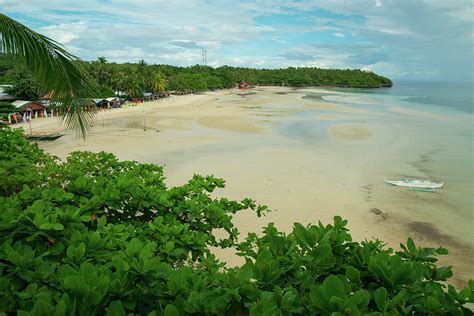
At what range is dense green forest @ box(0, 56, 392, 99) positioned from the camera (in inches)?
554

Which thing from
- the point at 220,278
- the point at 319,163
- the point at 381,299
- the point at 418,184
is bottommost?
the point at 418,184

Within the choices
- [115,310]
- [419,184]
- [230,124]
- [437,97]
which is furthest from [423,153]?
[437,97]

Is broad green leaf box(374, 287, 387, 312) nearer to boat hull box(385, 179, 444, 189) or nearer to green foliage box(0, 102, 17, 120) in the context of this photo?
boat hull box(385, 179, 444, 189)

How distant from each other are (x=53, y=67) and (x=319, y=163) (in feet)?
53.2

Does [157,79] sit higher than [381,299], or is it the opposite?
[157,79]

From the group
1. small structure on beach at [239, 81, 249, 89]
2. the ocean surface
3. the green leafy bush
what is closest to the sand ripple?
the ocean surface

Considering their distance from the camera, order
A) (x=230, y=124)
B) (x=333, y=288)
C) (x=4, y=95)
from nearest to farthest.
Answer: (x=333, y=288) < (x=230, y=124) < (x=4, y=95)

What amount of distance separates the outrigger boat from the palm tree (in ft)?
48.6

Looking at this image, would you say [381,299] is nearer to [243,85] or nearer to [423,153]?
[423,153]

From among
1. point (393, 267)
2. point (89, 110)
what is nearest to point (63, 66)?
point (89, 110)

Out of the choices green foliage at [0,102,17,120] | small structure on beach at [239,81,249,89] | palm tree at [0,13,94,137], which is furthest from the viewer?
small structure on beach at [239,81,249,89]

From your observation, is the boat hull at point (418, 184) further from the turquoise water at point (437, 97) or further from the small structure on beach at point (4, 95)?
the turquoise water at point (437, 97)

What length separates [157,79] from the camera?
A: 61781mm

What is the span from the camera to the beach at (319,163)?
1202 cm
